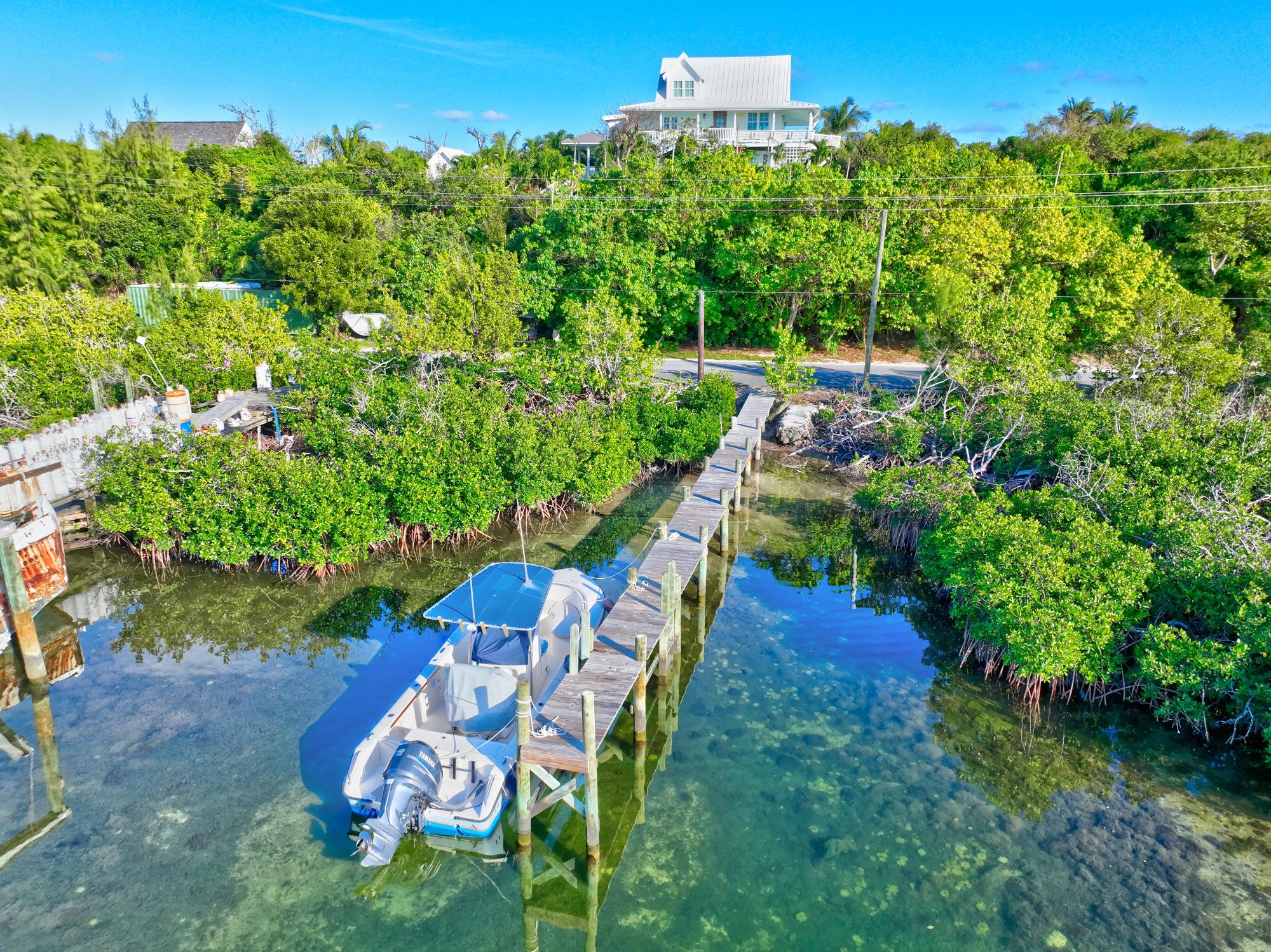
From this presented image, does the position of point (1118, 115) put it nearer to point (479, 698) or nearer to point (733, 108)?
point (733, 108)

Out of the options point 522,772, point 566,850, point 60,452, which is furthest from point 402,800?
point 60,452

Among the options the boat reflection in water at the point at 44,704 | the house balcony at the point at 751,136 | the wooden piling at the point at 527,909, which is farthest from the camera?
the house balcony at the point at 751,136

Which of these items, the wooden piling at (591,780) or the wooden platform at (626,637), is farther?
the wooden platform at (626,637)

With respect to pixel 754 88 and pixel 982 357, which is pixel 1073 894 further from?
pixel 754 88

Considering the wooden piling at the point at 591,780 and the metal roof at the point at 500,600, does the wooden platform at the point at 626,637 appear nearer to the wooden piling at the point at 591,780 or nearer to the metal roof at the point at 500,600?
the wooden piling at the point at 591,780

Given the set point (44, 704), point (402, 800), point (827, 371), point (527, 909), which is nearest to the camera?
point (527, 909)

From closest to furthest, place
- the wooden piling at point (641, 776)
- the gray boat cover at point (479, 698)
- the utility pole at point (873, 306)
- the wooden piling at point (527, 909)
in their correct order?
1. the wooden piling at point (527, 909)
2. the wooden piling at point (641, 776)
3. the gray boat cover at point (479, 698)
4. the utility pole at point (873, 306)

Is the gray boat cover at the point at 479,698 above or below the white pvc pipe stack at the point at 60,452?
below

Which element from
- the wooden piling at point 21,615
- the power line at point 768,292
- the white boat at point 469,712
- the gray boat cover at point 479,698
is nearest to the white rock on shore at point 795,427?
the power line at point 768,292
